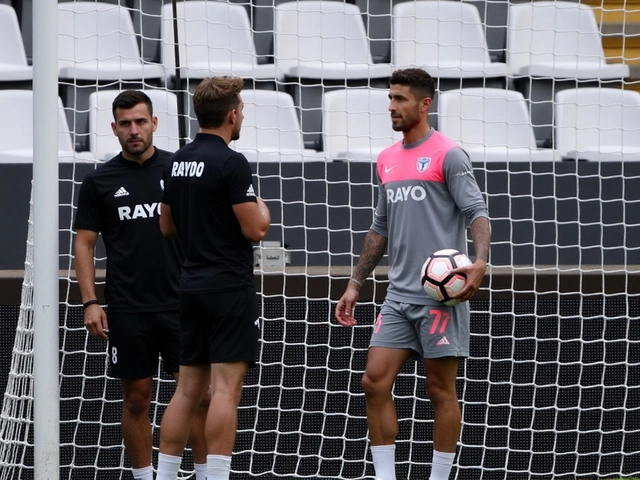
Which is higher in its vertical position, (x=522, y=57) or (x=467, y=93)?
(x=522, y=57)

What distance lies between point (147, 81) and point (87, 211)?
2.39 meters

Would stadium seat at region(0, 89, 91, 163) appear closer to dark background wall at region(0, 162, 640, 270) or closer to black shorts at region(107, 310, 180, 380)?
dark background wall at region(0, 162, 640, 270)

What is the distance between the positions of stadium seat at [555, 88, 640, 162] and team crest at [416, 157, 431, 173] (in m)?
2.37

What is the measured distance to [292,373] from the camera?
5.45m

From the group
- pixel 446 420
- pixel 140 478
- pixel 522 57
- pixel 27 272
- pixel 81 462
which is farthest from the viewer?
pixel 522 57

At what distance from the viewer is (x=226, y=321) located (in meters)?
3.94

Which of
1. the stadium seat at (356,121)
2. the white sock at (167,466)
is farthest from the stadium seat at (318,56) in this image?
the white sock at (167,466)

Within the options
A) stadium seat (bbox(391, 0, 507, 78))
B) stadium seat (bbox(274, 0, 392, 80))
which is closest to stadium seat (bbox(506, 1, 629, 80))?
stadium seat (bbox(391, 0, 507, 78))

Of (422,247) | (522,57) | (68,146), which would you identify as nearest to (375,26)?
(522,57)

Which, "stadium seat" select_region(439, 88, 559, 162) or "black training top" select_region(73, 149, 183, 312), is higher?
"stadium seat" select_region(439, 88, 559, 162)

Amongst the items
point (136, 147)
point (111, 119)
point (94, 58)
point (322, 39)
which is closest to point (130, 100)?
point (136, 147)

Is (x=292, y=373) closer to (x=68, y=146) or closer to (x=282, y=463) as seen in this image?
(x=282, y=463)

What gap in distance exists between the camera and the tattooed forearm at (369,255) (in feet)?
14.8

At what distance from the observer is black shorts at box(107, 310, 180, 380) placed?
14.6 feet
